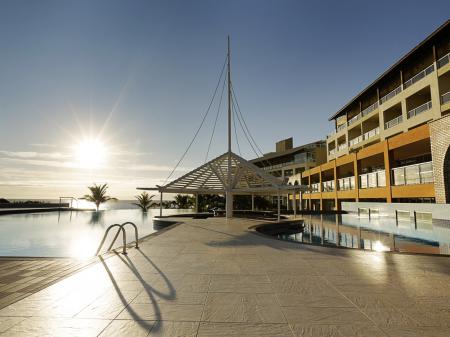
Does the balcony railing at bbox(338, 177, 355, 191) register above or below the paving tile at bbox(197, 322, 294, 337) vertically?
above

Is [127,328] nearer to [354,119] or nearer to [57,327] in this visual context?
[57,327]

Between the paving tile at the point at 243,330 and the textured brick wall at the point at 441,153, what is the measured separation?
18625mm

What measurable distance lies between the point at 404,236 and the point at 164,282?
43.3 feet

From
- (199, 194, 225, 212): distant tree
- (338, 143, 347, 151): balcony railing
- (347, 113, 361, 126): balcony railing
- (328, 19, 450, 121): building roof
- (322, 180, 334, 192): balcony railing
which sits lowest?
(199, 194, 225, 212): distant tree

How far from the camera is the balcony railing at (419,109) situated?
24.1 m

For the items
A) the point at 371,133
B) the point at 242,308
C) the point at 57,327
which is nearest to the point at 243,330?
the point at 242,308

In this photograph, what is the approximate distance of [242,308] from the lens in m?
4.21

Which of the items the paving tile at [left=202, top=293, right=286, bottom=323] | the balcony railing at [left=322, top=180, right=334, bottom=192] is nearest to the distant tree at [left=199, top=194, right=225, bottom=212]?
the balcony railing at [left=322, top=180, right=334, bottom=192]

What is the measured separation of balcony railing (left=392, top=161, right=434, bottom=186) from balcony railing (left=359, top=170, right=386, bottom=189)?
64.1 inches

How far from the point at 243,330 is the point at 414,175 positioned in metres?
21.8

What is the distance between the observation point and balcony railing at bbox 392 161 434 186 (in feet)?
61.1

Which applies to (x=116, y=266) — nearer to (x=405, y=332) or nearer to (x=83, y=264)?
(x=83, y=264)

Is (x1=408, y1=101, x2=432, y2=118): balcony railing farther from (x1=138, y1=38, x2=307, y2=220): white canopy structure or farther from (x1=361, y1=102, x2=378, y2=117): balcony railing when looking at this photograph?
(x1=138, y1=38, x2=307, y2=220): white canopy structure

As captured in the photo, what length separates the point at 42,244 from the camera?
1359 centimetres
